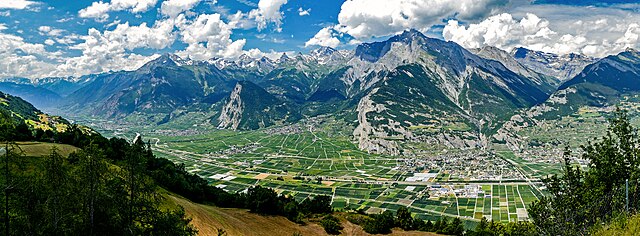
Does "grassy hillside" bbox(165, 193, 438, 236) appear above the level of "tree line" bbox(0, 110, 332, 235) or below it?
below

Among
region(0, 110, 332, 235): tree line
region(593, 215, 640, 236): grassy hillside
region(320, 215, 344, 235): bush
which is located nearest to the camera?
region(0, 110, 332, 235): tree line

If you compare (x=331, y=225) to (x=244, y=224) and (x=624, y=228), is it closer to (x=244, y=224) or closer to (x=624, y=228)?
(x=244, y=224)

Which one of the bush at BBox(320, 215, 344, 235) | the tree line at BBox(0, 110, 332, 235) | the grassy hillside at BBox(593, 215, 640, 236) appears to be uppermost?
the tree line at BBox(0, 110, 332, 235)

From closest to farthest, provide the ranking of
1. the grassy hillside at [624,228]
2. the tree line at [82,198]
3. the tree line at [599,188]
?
the tree line at [82,198], the grassy hillside at [624,228], the tree line at [599,188]

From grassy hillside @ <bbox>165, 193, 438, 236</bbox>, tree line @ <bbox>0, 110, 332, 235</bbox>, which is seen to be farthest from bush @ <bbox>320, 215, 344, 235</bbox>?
tree line @ <bbox>0, 110, 332, 235</bbox>

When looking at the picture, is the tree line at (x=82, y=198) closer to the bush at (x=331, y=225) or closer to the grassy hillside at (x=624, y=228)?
the bush at (x=331, y=225)

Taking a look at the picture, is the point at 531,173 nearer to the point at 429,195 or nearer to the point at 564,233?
the point at 429,195

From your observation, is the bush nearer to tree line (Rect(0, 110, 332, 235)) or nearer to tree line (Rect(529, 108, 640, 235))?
tree line (Rect(529, 108, 640, 235))

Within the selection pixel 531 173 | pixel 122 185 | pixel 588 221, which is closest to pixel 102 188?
pixel 122 185

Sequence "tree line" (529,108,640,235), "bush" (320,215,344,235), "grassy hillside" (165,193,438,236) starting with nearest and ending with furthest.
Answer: "tree line" (529,108,640,235) < "grassy hillside" (165,193,438,236) < "bush" (320,215,344,235)

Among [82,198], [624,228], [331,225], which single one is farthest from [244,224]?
[624,228]

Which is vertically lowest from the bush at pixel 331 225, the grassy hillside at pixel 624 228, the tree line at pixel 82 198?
the bush at pixel 331 225

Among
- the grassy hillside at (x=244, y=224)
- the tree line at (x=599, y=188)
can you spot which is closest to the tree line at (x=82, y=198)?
the grassy hillside at (x=244, y=224)
